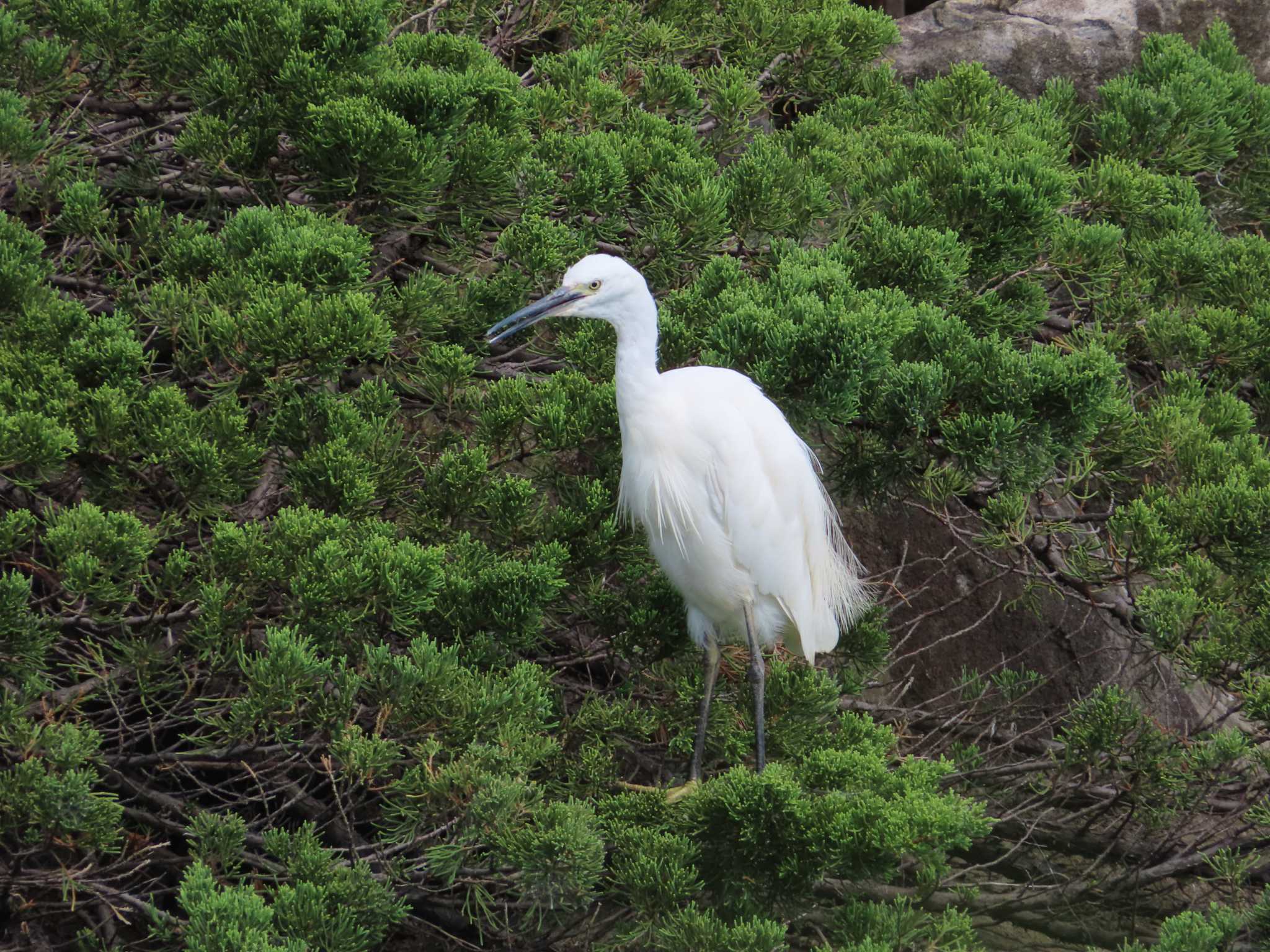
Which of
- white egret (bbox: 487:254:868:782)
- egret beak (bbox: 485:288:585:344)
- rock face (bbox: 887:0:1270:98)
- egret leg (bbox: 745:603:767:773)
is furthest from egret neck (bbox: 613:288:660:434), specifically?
rock face (bbox: 887:0:1270:98)

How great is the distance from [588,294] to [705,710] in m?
0.98

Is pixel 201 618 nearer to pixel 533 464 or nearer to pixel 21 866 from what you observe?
pixel 21 866

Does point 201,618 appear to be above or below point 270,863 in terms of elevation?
above

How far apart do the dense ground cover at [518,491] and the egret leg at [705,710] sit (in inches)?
3.6

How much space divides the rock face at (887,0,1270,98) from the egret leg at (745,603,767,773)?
9.66 feet

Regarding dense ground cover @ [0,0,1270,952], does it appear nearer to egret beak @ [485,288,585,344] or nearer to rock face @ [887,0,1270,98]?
egret beak @ [485,288,585,344]

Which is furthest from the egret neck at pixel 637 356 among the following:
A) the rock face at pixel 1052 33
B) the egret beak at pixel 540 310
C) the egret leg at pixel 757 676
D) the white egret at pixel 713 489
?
the rock face at pixel 1052 33

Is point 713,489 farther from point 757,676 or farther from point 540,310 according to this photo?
point 540,310

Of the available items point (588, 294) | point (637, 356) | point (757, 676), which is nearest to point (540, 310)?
point (588, 294)

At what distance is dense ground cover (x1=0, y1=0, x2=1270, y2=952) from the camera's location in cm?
244

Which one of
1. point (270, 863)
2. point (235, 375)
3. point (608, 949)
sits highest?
point (235, 375)

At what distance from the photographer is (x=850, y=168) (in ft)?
12.9

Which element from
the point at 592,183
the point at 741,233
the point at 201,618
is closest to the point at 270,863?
the point at 201,618

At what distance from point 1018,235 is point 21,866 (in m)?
2.70
